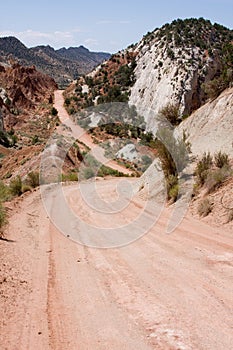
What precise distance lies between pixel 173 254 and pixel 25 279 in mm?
3458

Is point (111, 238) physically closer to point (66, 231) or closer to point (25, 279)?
point (66, 231)

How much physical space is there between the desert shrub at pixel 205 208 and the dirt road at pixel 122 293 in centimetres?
78

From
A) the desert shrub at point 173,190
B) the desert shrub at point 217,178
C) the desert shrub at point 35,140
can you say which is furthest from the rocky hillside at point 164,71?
the desert shrub at point 217,178

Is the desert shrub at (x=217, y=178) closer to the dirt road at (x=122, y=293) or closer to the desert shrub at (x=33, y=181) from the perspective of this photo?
the dirt road at (x=122, y=293)

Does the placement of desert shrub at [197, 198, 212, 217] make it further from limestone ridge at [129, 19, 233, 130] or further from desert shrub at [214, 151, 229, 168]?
limestone ridge at [129, 19, 233, 130]

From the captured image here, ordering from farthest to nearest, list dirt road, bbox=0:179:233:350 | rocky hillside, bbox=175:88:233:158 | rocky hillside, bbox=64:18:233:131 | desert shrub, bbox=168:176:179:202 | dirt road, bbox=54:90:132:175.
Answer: rocky hillside, bbox=64:18:233:131, dirt road, bbox=54:90:132:175, rocky hillside, bbox=175:88:233:158, desert shrub, bbox=168:176:179:202, dirt road, bbox=0:179:233:350

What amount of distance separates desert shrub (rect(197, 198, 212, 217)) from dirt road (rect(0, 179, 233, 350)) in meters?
0.78

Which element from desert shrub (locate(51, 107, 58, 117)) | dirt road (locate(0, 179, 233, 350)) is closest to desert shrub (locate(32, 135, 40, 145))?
desert shrub (locate(51, 107, 58, 117))

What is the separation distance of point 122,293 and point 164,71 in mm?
55108

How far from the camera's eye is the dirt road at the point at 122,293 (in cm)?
544

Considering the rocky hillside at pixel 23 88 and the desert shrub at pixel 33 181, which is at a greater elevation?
the rocky hillside at pixel 23 88

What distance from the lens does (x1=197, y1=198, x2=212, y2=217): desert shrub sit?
12.3m

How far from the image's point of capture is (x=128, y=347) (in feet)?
16.9

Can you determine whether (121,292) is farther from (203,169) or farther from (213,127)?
(213,127)
